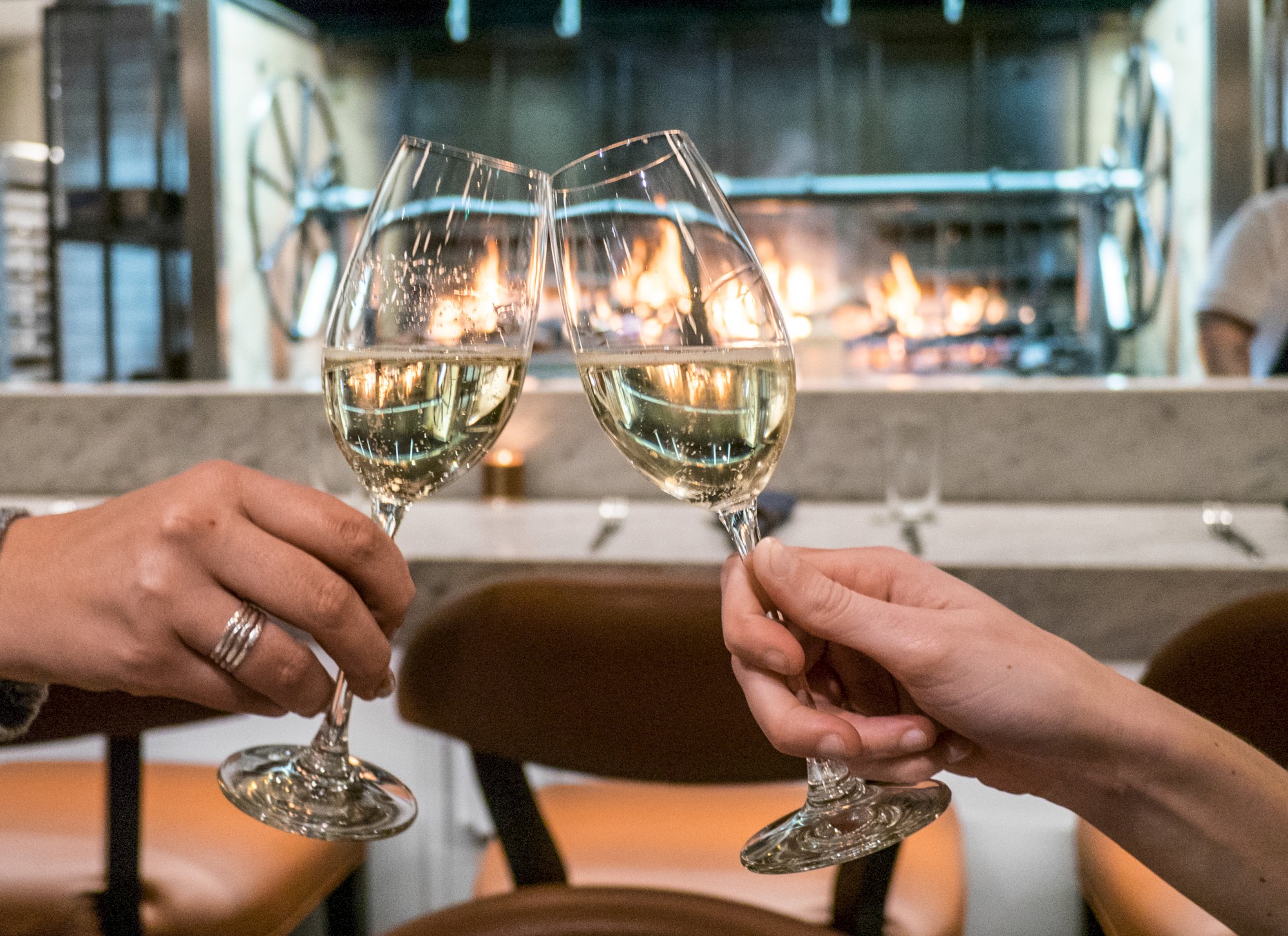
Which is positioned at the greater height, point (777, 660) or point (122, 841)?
point (777, 660)

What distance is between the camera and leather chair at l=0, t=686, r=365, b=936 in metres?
0.96

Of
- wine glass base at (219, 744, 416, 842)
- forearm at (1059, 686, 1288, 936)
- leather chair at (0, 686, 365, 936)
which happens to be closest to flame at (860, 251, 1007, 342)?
leather chair at (0, 686, 365, 936)

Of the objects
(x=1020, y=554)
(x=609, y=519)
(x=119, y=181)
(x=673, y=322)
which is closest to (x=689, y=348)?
(x=673, y=322)

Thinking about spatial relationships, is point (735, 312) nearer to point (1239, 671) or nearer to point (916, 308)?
point (1239, 671)

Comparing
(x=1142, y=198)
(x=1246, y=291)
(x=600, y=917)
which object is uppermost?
(x=1142, y=198)

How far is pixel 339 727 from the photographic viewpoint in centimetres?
53

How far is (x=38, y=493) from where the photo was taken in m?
1.85

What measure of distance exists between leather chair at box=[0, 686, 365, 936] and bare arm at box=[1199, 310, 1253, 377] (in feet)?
6.51

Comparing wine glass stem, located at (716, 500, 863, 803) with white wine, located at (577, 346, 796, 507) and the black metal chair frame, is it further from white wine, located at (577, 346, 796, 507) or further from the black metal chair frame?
the black metal chair frame

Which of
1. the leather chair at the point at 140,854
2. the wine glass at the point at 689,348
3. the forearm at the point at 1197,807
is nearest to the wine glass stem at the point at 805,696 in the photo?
the wine glass at the point at 689,348

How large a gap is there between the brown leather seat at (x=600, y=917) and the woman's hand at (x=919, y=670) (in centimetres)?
13

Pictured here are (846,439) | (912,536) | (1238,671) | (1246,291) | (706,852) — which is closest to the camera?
(1238,671)

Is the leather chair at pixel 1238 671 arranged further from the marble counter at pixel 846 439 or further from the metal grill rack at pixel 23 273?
the metal grill rack at pixel 23 273

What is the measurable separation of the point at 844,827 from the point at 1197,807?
0.61 feet
